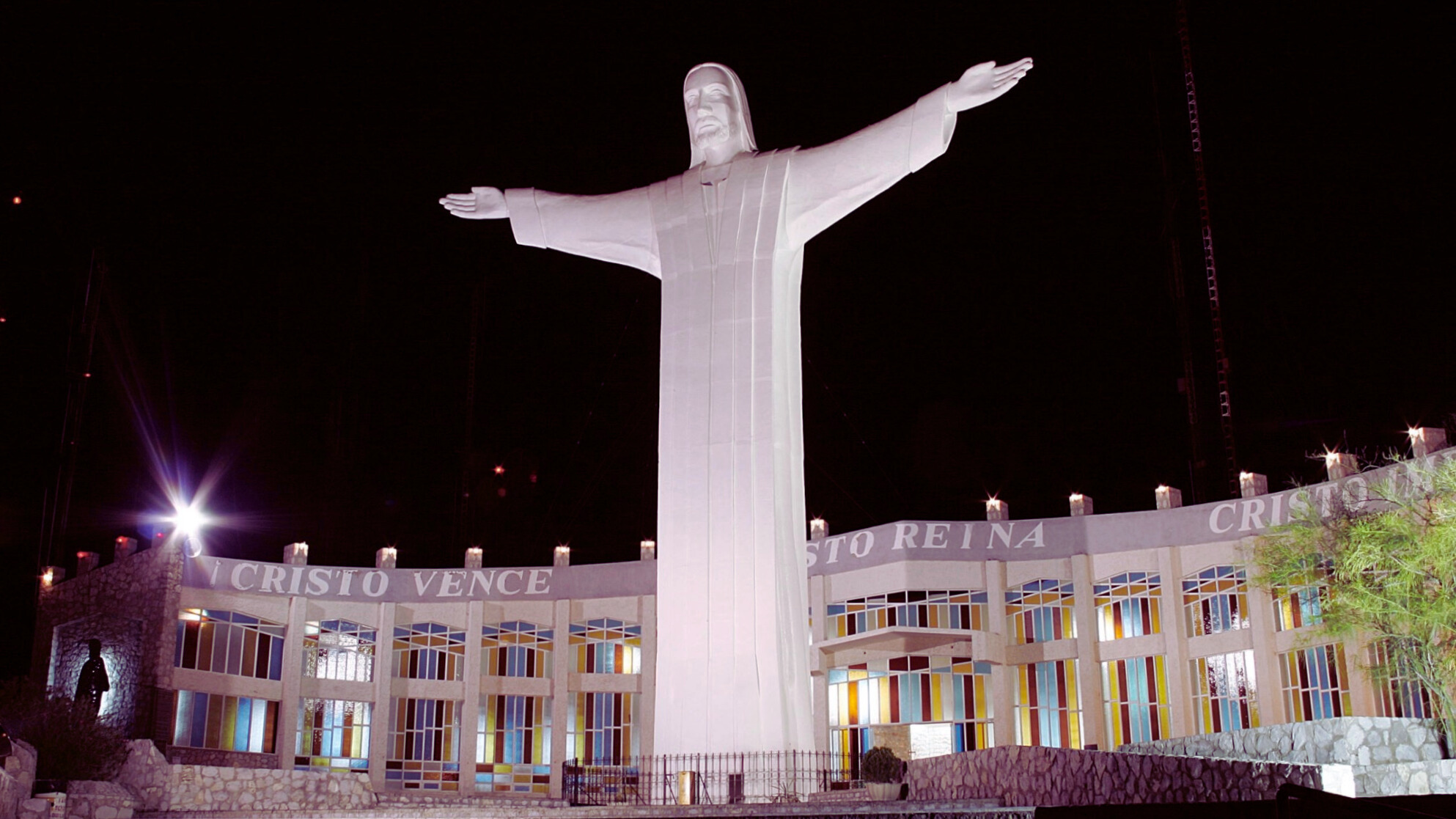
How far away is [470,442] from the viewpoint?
4531 cm

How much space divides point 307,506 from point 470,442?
18.5ft

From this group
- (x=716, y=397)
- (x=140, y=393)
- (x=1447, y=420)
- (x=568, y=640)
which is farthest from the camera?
(x=568, y=640)

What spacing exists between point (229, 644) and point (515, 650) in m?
8.09

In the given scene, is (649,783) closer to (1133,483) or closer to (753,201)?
(753,201)

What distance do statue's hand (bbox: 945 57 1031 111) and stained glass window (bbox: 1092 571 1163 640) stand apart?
757 inches

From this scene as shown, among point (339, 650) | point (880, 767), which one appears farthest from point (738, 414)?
point (339, 650)

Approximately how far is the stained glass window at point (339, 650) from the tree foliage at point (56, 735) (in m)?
12.6

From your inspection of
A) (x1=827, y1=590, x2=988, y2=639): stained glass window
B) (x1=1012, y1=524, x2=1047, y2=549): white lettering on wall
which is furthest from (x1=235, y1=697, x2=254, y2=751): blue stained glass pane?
(x1=1012, y1=524, x2=1047, y2=549): white lettering on wall

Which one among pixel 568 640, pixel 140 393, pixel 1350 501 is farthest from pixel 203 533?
pixel 1350 501

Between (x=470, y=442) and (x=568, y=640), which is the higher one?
(x=470, y=442)

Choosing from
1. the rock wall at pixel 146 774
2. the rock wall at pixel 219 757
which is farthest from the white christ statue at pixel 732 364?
the rock wall at pixel 219 757

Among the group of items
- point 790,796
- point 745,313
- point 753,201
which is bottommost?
point 790,796

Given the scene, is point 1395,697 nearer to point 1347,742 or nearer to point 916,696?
point 916,696

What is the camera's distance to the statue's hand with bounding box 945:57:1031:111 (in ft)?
55.2
